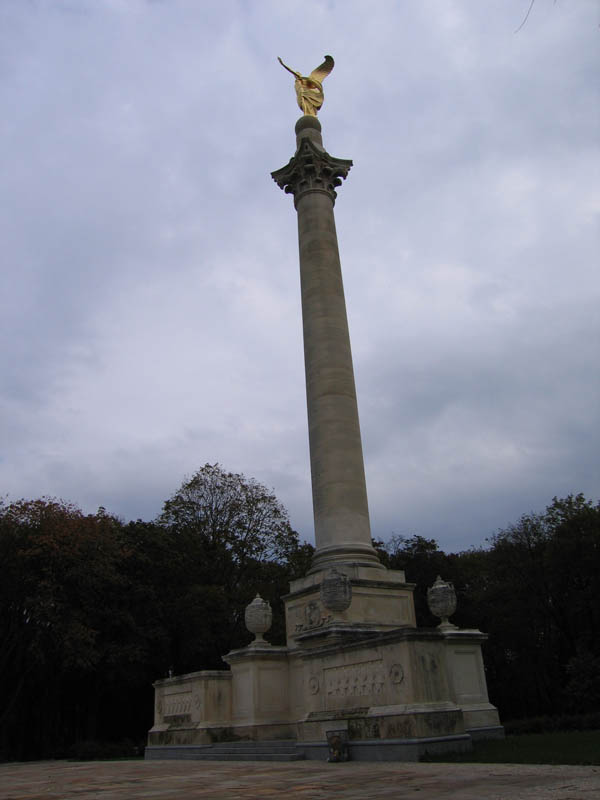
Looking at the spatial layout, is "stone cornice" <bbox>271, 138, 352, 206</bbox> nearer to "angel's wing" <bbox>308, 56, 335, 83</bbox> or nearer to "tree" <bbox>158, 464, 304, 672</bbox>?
"angel's wing" <bbox>308, 56, 335, 83</bbox>

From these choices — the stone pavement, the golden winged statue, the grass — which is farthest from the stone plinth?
the golden winged statue

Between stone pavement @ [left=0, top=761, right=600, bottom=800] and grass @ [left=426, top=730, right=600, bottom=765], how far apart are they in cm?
70

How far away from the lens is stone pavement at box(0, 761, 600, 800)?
949 centimetres

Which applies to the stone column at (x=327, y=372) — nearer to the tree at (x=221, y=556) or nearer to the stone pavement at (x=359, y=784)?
the stone pavement at (x=359, y=784)

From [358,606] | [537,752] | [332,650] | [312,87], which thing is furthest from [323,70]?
[537,752]

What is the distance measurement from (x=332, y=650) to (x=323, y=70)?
104ft

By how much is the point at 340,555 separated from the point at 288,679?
4.79 m

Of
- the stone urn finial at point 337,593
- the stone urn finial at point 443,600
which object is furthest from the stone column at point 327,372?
the stone urn finial at point 443,600

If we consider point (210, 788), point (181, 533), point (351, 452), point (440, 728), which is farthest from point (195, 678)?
point (181, 533)

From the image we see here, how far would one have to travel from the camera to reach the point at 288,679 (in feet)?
81.5

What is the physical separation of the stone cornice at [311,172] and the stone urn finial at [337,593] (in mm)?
19102

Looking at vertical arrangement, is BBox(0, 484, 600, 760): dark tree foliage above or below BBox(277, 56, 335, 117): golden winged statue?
below

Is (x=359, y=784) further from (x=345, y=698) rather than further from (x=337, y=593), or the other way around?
(x=337, y=593)

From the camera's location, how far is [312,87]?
37781 millimetres
